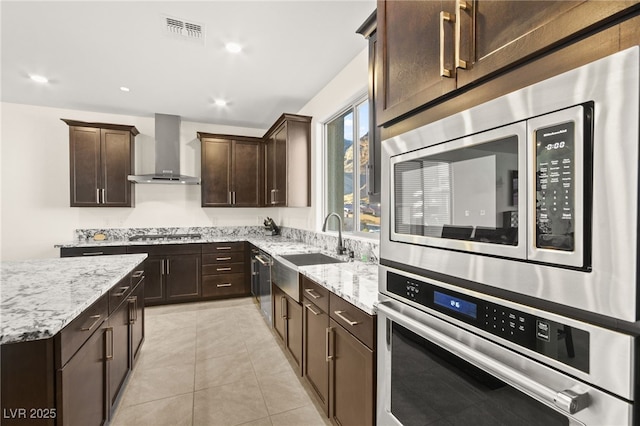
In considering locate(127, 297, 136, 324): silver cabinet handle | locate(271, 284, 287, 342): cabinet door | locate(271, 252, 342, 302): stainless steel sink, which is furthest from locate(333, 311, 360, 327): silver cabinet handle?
locate(127, 297, 136, 324): silver cabinet handle

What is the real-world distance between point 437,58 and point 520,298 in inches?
29.7

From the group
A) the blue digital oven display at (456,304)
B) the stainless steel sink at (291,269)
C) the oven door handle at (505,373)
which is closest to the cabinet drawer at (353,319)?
the oven door handle at (505,373)

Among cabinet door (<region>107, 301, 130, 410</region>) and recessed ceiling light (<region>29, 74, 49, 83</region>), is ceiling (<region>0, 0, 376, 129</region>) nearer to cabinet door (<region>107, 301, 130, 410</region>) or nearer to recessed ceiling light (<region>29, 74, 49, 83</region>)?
recessed ceiling light (<region>29, 74, 49, 83</region>)

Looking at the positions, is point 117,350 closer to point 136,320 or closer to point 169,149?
point 136,320

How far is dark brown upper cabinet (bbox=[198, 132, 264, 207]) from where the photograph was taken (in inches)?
188

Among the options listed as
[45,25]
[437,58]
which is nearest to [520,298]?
[437,58]

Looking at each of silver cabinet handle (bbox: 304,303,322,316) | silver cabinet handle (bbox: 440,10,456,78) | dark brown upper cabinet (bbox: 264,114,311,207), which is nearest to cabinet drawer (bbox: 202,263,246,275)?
dark brown upper cabinet (bbox: 264,114,311,207)

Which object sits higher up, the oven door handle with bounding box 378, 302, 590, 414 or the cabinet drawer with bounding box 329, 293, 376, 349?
the oven door handle with bounding box 378, 302, 590, 414

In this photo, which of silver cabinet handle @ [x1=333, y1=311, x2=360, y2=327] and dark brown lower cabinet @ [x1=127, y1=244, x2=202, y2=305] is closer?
silver cabinet handle @ [x1=333, y1=311, x2=360, y2=327]

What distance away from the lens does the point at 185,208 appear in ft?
16.4

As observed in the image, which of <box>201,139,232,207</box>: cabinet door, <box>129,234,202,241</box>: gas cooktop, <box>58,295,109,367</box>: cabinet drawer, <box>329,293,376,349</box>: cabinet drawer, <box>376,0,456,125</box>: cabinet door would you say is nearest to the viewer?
<box>376,0,456,125</box>: cabinet door

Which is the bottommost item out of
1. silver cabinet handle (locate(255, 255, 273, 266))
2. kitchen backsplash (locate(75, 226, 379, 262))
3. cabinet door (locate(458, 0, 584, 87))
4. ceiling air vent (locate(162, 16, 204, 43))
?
silver cabinet handle (locate(255, 255, 273, 266))

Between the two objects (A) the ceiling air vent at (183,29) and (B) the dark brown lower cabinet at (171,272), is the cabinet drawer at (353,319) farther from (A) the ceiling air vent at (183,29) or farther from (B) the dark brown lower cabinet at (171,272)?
(B) the dark brown lower cabinet at (171,272)

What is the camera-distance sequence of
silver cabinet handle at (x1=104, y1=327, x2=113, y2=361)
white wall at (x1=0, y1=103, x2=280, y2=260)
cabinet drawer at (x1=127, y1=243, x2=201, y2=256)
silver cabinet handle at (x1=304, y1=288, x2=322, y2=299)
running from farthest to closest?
white wall at (x1=0, y1=103, x2=280, y2=260)
cabinet drawer at (x1=127, y1=243, x2=201, y2=256)
silver cabinet handle at (x1=304, y1=288, x2=322, y2=299)
silver cabinet handle at (x1=104, y1=327, x2=113, y2=361)
